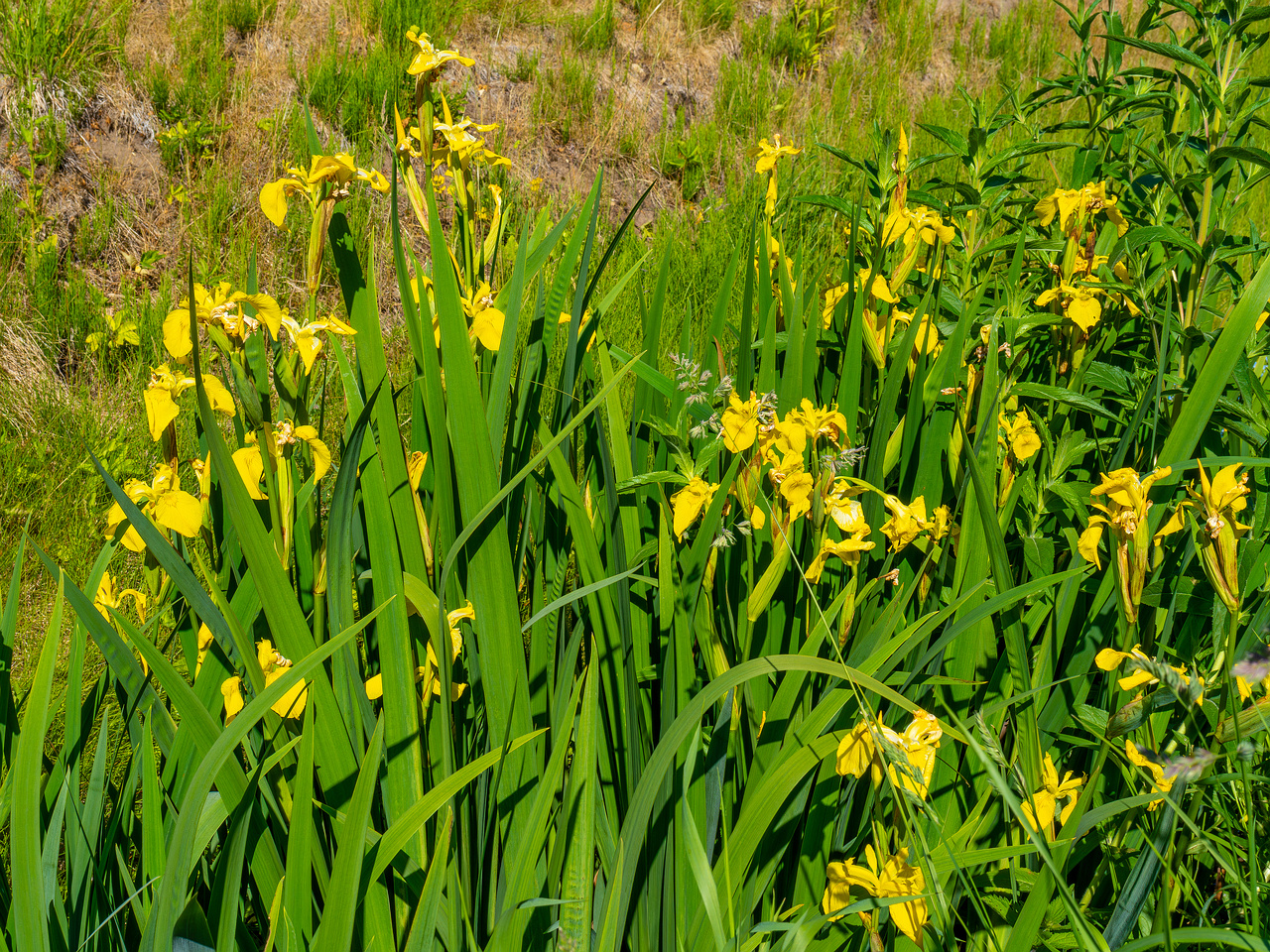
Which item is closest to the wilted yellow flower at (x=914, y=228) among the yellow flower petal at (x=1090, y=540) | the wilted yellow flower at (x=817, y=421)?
the wilted yellow flower at (x=817, y=421)

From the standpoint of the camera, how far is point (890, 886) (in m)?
0.76

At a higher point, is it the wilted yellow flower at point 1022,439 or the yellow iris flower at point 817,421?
the yellow iris flower at point 817,421

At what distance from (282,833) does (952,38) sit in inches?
244

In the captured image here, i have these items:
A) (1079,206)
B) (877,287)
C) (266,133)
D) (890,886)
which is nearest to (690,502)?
(890,886)

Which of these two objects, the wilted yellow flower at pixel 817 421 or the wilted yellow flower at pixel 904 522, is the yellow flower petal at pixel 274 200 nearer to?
the wilted yellow flower at pixel 817 421

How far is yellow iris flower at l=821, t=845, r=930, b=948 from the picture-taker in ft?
2.50

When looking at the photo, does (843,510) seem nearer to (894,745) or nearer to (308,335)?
(894,745)

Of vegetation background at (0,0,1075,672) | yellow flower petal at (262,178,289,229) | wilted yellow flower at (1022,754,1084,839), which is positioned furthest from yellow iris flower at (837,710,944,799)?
vegetation background at (0,0,1075,672)

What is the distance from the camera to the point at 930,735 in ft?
2.53

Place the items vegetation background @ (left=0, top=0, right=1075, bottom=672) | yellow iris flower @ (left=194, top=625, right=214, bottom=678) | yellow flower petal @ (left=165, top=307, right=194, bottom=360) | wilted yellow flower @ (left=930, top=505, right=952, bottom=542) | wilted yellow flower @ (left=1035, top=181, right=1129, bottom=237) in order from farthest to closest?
vegetation background @ (left=0, top=0, right=1075, bottom=672) → wilted yellow flower @ (left=1035, top=181, right=1129, bottom=237) → wilted yellow flower @ (left=930, top=505, right=952, bottom=542) → yellow iris flower @ (left=194, top=625, right=214, bottom=678) → yellow flower petal @ (left=165, top=307, right=194, bottom=360)

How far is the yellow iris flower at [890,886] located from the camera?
762 millimetres

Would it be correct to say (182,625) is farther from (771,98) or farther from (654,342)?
(771,98)

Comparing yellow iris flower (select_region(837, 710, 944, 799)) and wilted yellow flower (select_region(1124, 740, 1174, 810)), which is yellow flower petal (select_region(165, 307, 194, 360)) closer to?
yellow iris flower (select_region(837, 710, 944, 799))

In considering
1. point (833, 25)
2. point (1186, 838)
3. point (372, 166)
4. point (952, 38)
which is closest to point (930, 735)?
point (1186, 838)
